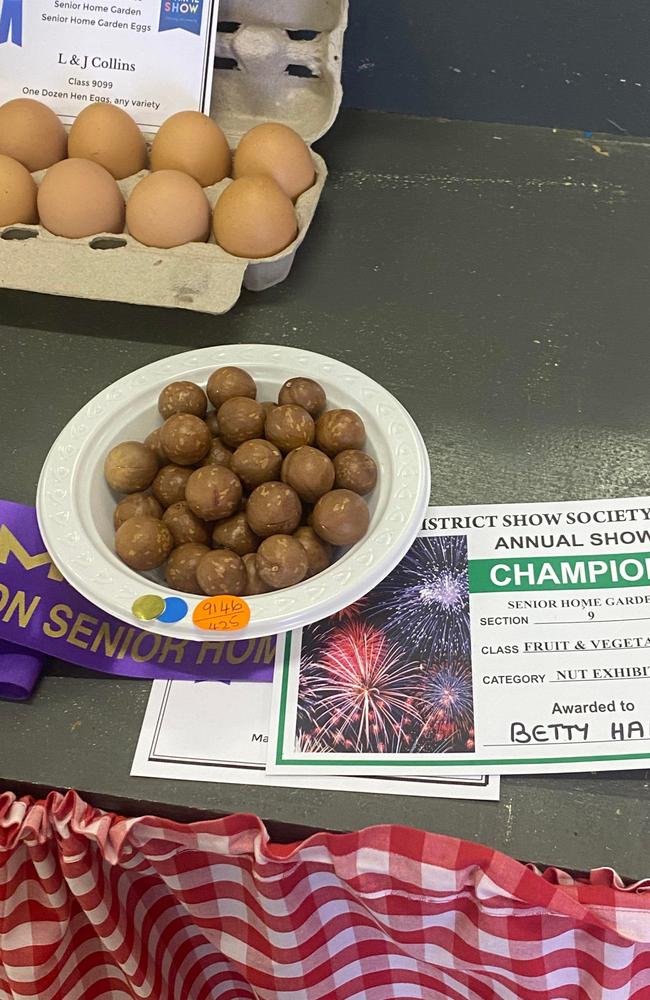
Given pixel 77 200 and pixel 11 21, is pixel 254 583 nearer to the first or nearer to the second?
pixel 77 200

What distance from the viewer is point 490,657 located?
1.99 ft

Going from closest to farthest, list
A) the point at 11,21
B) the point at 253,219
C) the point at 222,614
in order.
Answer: the point at 222,614 < the point at 253,219 < the point at 11,21

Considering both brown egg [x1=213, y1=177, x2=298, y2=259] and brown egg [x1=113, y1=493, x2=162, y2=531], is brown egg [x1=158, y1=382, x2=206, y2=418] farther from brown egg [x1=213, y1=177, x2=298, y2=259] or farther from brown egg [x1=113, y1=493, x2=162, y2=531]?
brown egg [x1=213, y1=177, x2=298, y2=259]

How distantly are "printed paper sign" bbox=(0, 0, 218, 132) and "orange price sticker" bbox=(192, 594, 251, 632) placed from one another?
0.61m

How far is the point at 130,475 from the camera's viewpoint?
2.13ft

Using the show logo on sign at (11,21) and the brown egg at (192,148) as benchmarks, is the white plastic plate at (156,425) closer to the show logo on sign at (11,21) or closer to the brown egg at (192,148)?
the brown egg at (192,148)

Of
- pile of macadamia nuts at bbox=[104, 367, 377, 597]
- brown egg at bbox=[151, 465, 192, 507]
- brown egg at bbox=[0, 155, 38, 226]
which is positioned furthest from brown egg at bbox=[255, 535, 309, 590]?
brown egg at bbox=[0, 155, 38, 226]

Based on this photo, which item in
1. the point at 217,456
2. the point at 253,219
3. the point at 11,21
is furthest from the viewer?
the point at 11,21

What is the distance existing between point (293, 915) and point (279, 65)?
86 cm

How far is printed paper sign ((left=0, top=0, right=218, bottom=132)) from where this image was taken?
905 mm

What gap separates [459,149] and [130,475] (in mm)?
627

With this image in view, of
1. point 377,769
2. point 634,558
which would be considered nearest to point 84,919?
point 377,769

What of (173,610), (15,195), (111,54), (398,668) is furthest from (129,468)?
(111,54)

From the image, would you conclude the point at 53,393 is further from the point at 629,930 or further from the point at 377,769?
the point at 629,930
